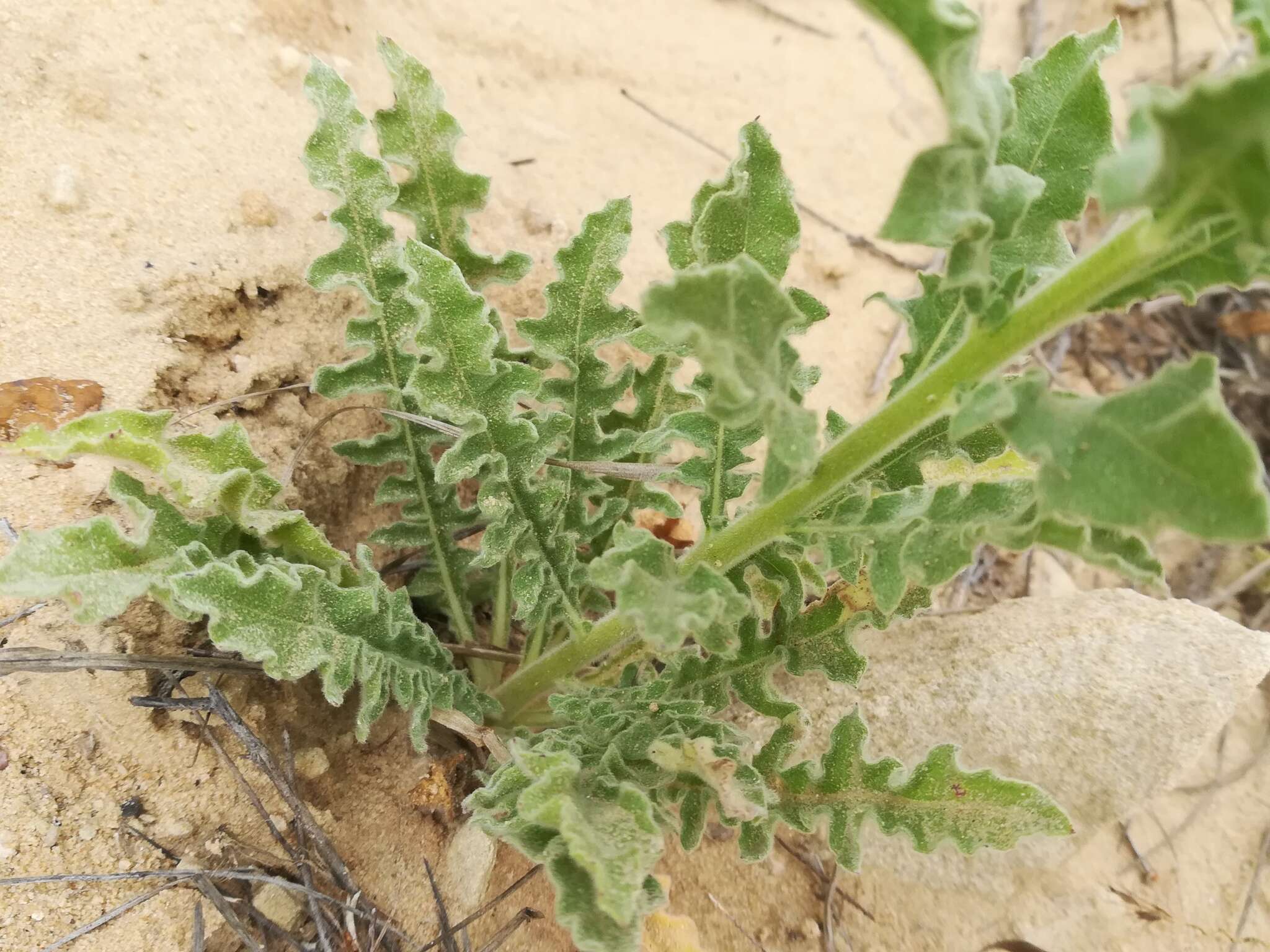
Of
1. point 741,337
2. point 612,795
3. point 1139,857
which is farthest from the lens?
point 1139,857

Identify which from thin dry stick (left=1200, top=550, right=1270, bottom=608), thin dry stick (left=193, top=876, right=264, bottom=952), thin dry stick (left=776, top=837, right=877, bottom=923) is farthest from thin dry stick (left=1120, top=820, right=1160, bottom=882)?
thin dry stick (left=193, top=876, right=264, bottom=952)

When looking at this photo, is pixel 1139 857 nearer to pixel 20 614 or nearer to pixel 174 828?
pixel 174 828

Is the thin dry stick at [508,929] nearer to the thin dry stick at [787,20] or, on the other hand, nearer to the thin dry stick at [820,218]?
the thin dry stick at [820,218]

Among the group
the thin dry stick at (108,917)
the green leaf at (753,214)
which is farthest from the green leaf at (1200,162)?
the thin dry stick at (108,917)

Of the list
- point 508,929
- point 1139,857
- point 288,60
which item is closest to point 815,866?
point 508,929

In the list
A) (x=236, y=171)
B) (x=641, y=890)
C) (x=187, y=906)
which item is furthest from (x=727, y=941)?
(x=236, y=171)
